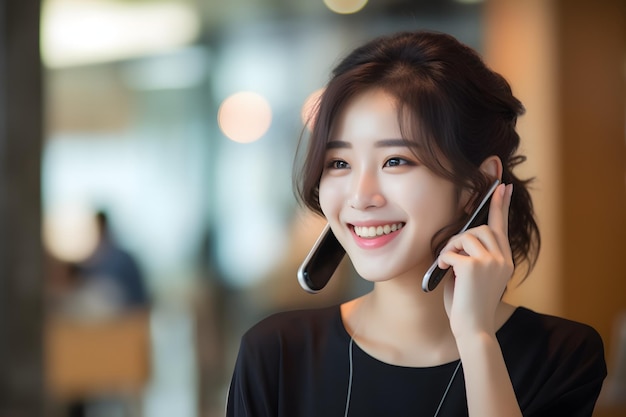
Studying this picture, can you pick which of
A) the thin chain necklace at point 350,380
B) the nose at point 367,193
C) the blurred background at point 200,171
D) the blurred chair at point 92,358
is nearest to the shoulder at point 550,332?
the thin chain necklace at point 350,380

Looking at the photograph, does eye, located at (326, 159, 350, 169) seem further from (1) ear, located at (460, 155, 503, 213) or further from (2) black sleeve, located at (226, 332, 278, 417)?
Result: (2) black sleeve, located at (226, 332, 278, 417)

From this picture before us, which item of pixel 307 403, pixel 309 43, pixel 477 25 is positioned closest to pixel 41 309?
pixel 309 43

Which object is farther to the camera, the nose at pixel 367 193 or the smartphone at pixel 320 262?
the smartphone at pixel 320 262

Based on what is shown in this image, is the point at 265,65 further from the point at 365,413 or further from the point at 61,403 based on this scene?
the point at 365,413

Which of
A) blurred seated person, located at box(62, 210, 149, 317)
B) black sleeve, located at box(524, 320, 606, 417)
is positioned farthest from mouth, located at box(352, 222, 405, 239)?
blurred seated person, located at box(62, 210, 149, 317)

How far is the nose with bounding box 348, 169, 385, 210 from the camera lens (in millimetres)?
1327

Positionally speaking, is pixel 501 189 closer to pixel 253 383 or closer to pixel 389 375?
pixel 389 375

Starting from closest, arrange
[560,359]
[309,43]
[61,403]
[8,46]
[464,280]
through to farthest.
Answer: [464,280], [560,359], [8,46], [61,403], [309,43]

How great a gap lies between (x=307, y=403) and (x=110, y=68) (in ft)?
14.8

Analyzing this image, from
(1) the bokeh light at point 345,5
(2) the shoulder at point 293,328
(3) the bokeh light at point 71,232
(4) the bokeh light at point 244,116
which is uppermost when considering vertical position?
(1) the bokeh light at point 345,5

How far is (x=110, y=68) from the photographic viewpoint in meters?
5.61

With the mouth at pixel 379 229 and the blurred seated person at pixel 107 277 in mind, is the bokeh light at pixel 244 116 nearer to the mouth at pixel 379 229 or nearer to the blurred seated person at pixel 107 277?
the blurred seated person at pixel 107 277

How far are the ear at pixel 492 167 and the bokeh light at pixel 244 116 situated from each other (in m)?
3.95

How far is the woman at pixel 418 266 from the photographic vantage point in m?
1.31
